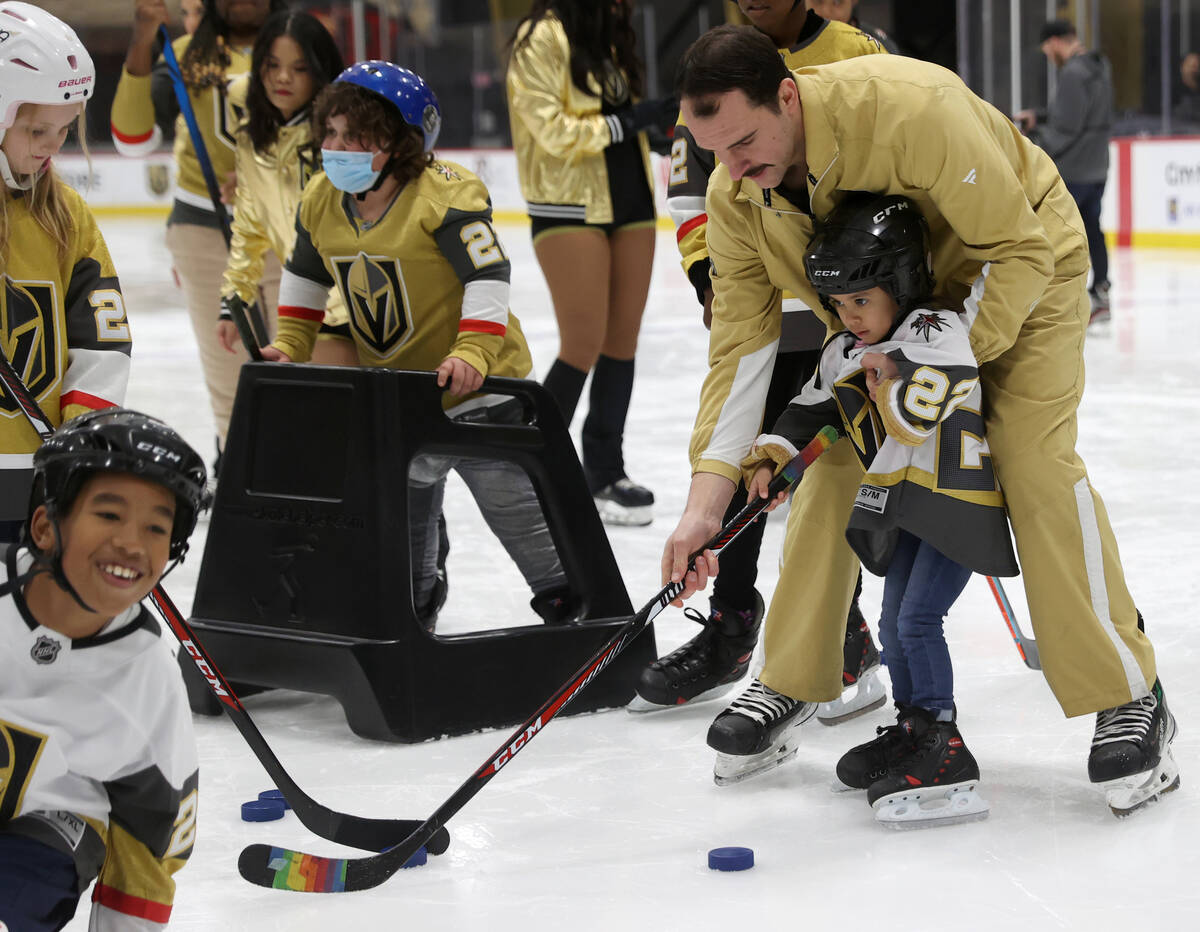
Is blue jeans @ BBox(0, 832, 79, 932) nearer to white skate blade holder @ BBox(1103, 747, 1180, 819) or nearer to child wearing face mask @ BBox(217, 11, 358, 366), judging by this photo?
white skate blade holder @ BBox(1103, 747, 1180, 819)

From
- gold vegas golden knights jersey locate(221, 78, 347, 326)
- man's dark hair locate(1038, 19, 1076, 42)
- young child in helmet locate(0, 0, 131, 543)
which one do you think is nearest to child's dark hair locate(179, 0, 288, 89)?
gold vegas golden knights jersey locate(221, 78, 347, 326)

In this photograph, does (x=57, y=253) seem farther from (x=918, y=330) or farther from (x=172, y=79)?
(x=172, y=79)

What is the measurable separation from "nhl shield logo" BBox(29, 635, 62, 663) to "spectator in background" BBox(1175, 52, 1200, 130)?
9868 millimetres

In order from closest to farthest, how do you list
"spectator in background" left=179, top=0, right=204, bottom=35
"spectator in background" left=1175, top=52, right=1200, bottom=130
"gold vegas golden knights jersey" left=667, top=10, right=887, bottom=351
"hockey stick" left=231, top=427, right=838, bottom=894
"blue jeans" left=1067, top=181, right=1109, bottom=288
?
1. "hockey stick" left=231, top=427, right=838, bottom=894
2. "gold vegas golden knights jersey" left=667, top=10, right=887, bottom=351
3. "spectator in background" left=179, top=0, right=204, bottom=35
4. "blue jeans" left=1067, top=181, right=1109, bottom=288
5. "spectator in background" left=1175, top=52, right=1200, bottom=130

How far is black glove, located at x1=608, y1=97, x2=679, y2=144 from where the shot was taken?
353 centimetres

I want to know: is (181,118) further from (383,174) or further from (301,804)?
(301,804)

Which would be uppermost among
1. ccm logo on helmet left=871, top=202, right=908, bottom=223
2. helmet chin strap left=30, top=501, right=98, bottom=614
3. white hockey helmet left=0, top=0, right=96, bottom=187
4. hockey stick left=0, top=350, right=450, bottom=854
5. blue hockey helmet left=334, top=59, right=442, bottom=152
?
white hockey helmet left=0, top=0, right=96, bottom=187

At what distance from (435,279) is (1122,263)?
730 centimetres

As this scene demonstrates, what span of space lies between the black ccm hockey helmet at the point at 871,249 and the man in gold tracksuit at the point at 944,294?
0.04 meters

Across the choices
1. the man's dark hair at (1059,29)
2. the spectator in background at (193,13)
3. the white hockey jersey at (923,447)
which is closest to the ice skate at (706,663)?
the white hockey jersey at (923,447)

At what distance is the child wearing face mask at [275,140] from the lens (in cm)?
318

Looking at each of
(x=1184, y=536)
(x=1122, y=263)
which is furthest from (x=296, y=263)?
(x=1122, y=263)

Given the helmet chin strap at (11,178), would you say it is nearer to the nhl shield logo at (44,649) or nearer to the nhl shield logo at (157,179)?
the nhl shield logo at (44,649)

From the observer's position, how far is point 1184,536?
355 cm
